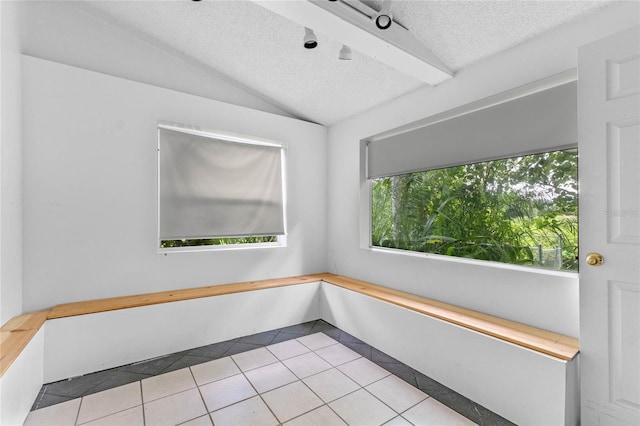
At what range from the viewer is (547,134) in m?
1.96

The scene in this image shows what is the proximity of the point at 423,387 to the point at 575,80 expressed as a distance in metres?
2.39

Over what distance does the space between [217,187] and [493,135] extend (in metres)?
2.66

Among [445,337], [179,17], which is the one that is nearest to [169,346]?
[445,337]

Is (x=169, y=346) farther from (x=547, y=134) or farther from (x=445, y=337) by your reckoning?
(x=547, y=134)

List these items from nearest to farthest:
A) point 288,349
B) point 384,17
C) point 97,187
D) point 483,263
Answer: point 384,17 < point 483,263 < point 97,187 < point 288,349

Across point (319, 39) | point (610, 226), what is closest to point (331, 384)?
point (610, 226)

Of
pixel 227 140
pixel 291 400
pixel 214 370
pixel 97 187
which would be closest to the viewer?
pixel 291 400

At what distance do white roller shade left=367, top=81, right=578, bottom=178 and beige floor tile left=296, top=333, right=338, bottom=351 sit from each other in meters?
1.89

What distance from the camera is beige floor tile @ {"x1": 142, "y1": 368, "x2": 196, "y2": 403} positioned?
6.88 feet

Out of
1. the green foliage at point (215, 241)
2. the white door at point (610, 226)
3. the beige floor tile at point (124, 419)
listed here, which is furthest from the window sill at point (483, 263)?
the beige floor tile at point (124, 419)

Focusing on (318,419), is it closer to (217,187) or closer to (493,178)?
(493,178)

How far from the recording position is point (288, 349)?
280 centimetres

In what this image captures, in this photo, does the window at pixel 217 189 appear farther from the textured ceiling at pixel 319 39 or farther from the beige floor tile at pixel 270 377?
the beige floor tile at pixel 270 377

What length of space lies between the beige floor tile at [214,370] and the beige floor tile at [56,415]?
754 mm
